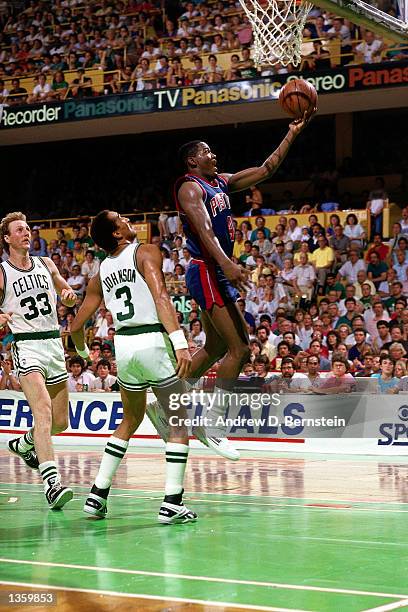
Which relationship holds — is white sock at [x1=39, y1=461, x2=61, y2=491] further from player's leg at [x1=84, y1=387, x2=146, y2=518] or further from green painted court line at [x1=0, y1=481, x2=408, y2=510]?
green painted court line at [x1=0, y1=481, x2=408, y2=510]

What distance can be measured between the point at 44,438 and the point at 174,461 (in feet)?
3.75

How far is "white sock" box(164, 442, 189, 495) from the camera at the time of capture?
6.32 m

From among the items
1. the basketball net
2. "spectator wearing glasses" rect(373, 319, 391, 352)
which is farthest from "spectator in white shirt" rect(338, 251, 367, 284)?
the basketball net

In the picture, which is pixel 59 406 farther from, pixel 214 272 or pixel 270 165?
pixel 270 165

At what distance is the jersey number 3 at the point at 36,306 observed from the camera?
24.0ft

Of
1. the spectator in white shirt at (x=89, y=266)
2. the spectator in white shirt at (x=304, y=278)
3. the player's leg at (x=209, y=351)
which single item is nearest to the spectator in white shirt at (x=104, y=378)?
the spectator in white shirt at (x=304, y=278)

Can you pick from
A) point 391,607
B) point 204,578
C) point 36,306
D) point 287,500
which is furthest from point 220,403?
point 391,607

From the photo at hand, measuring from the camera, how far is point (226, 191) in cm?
757

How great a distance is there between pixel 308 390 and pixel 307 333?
248 cm

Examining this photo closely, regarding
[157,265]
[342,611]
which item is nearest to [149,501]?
[157,265]

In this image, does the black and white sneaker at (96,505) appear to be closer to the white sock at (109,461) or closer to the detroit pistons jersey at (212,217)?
the white sock at (109,461)

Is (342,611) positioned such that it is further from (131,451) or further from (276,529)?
(131,451)

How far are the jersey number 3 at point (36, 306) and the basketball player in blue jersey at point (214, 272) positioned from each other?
114 cm

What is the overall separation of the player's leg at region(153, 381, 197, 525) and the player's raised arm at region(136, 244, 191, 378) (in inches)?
9.8
